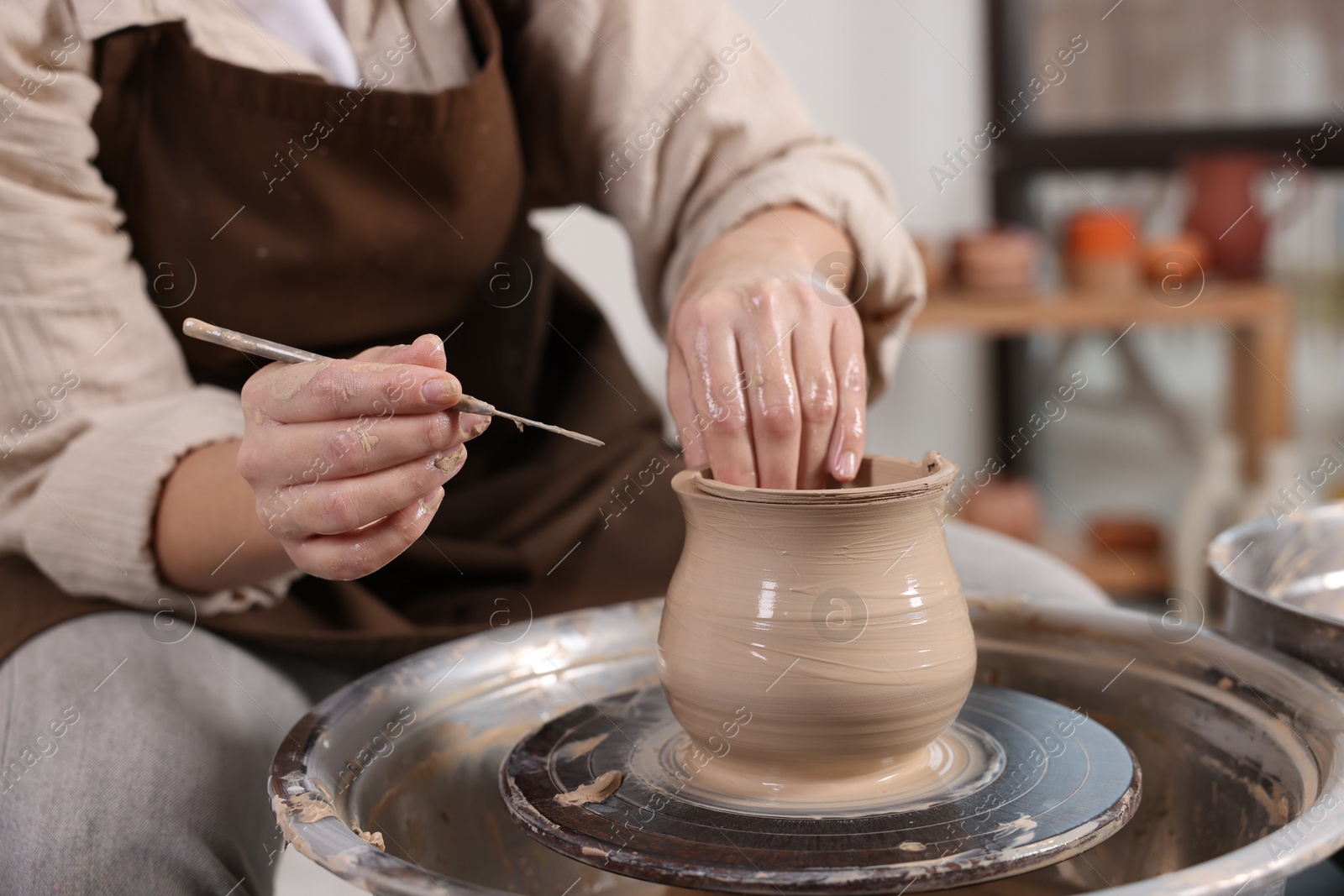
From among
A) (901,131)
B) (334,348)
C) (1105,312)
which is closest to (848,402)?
(334,348)

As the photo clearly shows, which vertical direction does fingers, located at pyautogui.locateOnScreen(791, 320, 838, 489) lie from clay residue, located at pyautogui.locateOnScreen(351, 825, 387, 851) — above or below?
above

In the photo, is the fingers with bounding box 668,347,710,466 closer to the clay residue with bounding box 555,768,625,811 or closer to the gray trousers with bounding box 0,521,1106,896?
the clay residue with bounding box 555,768,625,811

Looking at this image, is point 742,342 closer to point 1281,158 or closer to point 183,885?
point 183,885

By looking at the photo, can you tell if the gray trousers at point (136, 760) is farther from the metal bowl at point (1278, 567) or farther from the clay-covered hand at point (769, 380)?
the clay-covered hand at point (769, 380)

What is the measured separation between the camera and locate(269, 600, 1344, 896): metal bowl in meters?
0.73

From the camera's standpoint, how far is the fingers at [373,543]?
72cm

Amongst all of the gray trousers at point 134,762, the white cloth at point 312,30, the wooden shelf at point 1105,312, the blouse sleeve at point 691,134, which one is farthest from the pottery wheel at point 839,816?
the wooden shelf at point 1105,312

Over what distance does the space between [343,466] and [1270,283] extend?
2.41 m

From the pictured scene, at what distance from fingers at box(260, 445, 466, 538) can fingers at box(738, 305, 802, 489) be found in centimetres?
19

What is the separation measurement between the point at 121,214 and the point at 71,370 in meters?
0.15

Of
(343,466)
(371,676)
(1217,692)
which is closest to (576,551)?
(371,676)

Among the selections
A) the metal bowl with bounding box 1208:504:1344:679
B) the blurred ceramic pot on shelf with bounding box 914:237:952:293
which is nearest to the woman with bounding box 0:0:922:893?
the metal bowl with bounding box 1208:504:1344:679

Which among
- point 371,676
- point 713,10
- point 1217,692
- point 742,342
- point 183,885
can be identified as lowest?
point 183,885

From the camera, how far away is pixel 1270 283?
2.56 metres
